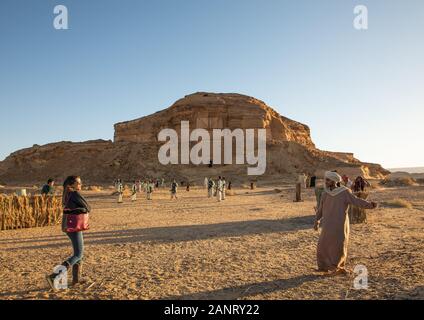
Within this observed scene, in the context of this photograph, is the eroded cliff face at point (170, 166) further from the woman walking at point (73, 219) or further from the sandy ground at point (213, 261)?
the woman walking at point (73, 219)

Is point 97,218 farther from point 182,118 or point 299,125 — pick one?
point 299,125

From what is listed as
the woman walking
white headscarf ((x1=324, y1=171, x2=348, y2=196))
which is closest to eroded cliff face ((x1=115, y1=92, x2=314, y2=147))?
white headscarf ((x1=324, y1=171, x2=348, y2=196))

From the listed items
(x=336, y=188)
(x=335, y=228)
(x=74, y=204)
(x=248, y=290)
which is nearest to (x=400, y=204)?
(x=336, y=188)

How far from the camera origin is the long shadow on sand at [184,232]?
30.0 ft

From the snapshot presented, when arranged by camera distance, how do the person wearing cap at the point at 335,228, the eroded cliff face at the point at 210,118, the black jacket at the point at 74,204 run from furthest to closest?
the eroded cliff face at the point at 210,118 → the person wearing cap at the point at 335,228 → the black jacket at the point at 74,204

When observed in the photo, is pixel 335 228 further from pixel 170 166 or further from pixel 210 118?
pixel 210 118

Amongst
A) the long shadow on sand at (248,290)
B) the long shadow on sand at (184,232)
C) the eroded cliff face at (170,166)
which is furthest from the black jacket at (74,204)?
the eroded cliff face at (170,166)

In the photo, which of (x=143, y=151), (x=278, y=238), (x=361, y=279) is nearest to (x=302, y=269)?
(x=361, y=279)

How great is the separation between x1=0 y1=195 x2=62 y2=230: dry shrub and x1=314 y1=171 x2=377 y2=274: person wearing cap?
29.2ft

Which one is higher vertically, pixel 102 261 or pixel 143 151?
pixel 143 151

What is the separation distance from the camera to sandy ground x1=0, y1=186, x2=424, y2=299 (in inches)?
200

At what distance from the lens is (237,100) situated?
231 ft

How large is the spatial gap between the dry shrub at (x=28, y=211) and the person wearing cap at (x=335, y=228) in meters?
8.90
